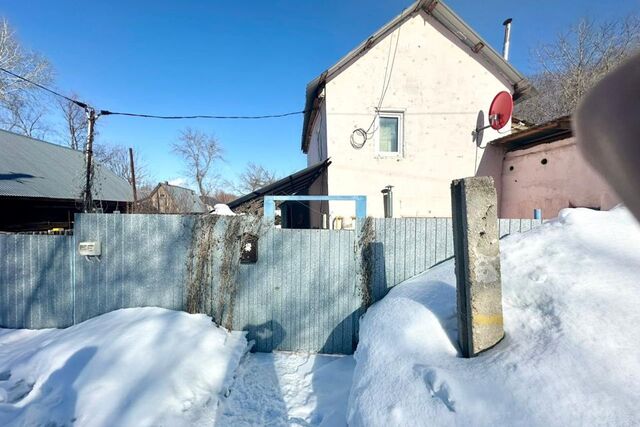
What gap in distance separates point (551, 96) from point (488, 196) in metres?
19.3

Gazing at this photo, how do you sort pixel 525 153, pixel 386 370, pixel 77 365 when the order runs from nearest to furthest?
pixel 386 370
pixel 77 365
pixel 525 153

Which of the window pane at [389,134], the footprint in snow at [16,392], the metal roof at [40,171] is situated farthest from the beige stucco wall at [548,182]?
the metal roof at [40,171]

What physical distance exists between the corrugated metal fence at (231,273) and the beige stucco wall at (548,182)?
9.23 feet

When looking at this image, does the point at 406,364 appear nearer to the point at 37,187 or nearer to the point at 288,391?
the point at 288,391

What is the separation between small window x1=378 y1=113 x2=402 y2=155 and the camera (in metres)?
7.59

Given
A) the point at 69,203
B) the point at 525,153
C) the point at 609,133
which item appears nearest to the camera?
the point at 609,133

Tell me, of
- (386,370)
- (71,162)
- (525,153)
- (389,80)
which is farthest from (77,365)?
(71,162)

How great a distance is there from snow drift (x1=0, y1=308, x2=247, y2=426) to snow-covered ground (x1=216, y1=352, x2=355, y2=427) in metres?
0.29

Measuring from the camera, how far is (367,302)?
14.9 feet

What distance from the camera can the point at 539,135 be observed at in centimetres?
687

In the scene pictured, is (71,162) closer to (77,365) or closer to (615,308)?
(77,365)

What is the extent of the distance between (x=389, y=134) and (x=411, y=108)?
3.01ft

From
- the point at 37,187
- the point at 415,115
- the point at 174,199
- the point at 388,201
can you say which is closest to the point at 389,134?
the point at 415,115

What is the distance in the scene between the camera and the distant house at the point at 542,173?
19.8 ft
